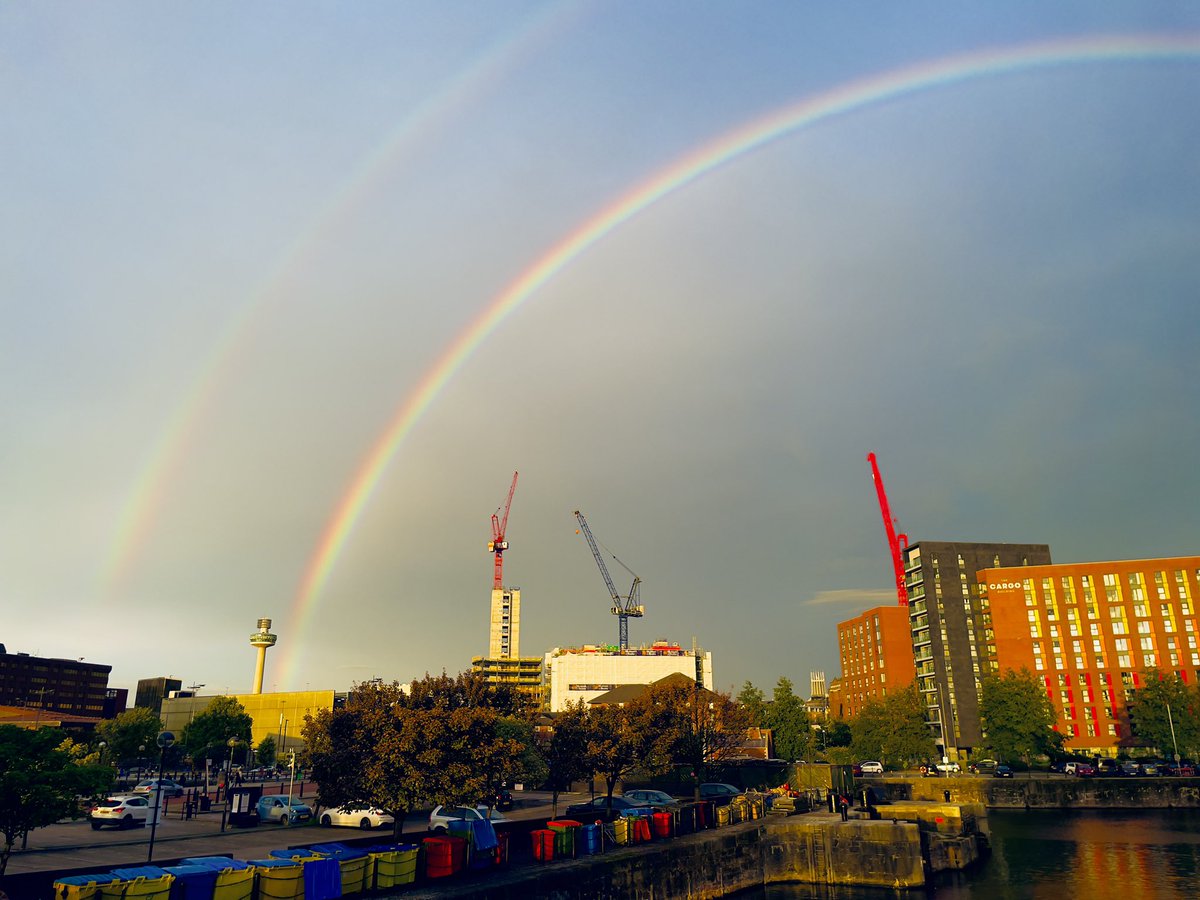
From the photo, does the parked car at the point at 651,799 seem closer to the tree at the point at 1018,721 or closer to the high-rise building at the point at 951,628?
the tree at the point at 1018,721

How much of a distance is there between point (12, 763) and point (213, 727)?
95.8m

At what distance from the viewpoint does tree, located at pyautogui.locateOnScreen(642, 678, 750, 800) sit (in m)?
60.2

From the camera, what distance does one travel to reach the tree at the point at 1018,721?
104500 millimetres

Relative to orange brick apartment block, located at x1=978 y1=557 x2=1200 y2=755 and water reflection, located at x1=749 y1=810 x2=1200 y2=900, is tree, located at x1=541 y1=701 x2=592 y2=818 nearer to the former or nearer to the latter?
water reflection, located at x1=749 y1=810 x2=1200 y2=900

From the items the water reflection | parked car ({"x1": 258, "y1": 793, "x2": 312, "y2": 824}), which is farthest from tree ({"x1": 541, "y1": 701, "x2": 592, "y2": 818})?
parked car ({"x1": 258, "y1": 793, "x2": 312, "y2": 824})

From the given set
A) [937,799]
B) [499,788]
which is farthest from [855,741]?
[499,788]

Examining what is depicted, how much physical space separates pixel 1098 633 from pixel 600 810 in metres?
125

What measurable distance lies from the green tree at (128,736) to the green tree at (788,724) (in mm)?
77873

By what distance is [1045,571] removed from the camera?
14150 centimetres

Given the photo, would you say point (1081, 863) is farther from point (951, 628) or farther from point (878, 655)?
point (878, 655)

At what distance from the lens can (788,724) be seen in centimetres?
10300

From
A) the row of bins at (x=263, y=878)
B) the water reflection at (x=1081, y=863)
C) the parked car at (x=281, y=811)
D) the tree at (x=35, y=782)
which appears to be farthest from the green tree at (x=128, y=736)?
the row of bins at (x=263, y=878)

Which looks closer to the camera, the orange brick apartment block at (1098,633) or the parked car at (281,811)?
the parked car at (281,811)

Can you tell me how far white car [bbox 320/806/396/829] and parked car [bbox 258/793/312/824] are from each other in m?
2.95
